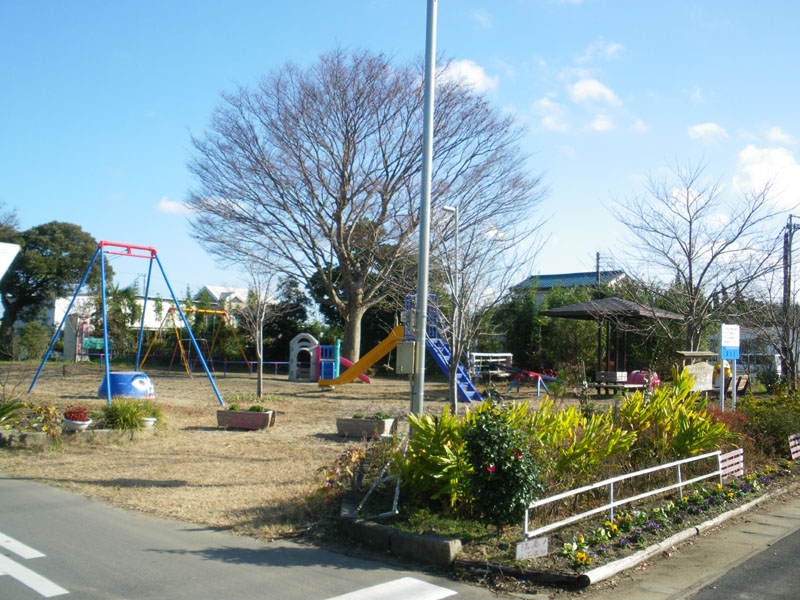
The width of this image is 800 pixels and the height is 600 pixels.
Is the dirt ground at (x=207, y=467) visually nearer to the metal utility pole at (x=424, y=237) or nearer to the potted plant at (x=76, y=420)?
the potted plant at (x=76, y=420)

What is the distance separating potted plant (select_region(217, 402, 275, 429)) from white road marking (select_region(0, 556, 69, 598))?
27.6 feet

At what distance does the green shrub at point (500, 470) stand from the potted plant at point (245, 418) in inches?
348

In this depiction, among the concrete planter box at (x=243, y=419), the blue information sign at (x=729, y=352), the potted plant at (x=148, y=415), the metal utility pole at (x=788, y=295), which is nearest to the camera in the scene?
the potted plant at (x=148, y=415)

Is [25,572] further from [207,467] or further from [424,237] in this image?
[424,237]

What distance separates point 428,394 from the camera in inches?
955

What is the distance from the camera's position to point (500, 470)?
6.04 m

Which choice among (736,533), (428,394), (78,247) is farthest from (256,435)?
(78,247)

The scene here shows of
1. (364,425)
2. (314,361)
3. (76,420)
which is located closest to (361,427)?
(364,425)

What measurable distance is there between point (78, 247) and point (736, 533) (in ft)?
148

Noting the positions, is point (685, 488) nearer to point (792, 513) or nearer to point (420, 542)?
point (792, 513)

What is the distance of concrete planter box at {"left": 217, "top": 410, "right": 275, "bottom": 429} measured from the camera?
14.2 metres

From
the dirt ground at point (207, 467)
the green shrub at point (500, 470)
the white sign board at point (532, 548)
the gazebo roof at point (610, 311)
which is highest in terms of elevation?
the gazebo roof at point (610, 311)

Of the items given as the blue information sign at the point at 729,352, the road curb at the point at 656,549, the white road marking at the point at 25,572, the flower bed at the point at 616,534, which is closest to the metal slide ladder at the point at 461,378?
the blue information sign at the point at 729,352

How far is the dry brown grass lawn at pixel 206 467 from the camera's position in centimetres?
764
